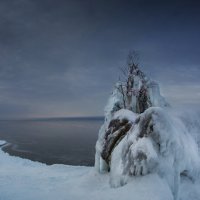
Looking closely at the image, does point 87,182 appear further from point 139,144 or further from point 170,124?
point 170,124

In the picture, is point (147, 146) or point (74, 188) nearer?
point (147, 146)

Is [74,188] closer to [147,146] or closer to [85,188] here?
[85,188]

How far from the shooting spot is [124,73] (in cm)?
2270

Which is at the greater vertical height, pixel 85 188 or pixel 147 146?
pixel 147 146

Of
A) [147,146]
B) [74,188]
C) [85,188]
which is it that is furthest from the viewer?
[74,188]

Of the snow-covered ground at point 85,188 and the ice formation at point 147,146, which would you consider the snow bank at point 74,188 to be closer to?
the snow-covered ground at point 85,188

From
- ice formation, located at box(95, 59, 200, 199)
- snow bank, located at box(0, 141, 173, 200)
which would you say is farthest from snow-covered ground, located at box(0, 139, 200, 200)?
ice formation, located at box(95, 59, 200, 199)

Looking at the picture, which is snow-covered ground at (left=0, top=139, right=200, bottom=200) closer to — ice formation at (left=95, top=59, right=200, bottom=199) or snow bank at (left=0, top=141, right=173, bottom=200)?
snow bank at (left=0, top=141, right=173, bottom=200)

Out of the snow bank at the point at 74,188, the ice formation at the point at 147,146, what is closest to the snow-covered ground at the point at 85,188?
the snow bank at the point at 74,188

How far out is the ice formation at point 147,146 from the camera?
45.7 feet

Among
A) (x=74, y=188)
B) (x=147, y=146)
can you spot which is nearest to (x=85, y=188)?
(x=74, y=188)

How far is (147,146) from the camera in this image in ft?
46.5

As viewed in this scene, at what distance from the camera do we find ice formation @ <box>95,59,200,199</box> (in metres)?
13.9

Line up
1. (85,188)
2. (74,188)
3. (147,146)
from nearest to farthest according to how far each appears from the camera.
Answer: (147,146) < (85,188) < (74,188)
